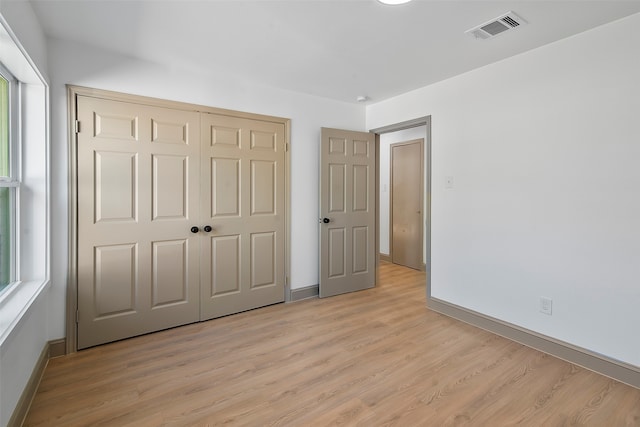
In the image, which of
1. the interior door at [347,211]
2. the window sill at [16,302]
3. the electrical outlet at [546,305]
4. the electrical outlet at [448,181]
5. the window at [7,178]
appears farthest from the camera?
the interior door at [347,211]

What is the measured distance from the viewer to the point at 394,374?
221cm

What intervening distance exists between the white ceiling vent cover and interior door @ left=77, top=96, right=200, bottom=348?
7.96 feet

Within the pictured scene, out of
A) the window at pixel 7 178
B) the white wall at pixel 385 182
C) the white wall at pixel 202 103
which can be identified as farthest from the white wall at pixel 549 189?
the window at pixel 7 178

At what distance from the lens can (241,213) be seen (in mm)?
3322

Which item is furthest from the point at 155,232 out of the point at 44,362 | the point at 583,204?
the point at 583,204

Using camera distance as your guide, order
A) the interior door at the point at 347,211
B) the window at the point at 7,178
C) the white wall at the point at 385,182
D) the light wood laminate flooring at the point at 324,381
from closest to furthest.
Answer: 1. the light wood laminate flooring at the point at 324,381
2. the window at the point at 7,178
3. the interior door at the point at 347,211
4. the white wall at the point at 385,182

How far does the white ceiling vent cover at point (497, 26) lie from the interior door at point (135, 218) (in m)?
2.43

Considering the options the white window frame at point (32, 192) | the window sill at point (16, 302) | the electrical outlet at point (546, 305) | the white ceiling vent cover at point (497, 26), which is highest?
the white ceiling vent cover at point (497, 26)

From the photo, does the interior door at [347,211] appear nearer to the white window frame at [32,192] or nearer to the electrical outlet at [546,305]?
the electrical outlet at [546,305]

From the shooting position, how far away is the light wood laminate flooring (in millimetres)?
1800

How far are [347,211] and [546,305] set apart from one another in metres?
2.18

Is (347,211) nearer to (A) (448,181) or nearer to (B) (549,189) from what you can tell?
(A) (448,181)

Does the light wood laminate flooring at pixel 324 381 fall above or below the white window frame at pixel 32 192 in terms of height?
below

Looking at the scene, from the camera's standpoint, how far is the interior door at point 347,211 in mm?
3834
